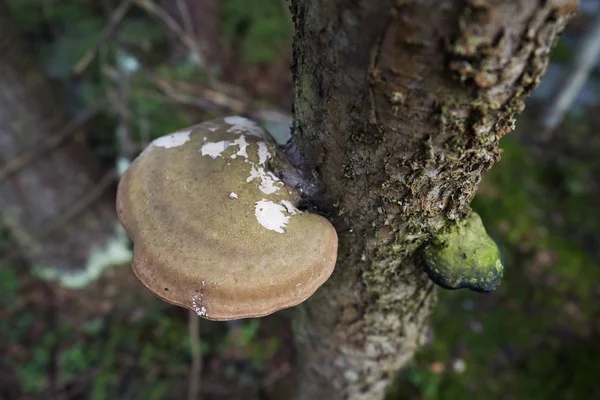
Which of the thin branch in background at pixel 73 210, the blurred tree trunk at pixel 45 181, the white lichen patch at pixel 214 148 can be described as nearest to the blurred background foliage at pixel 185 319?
the blurred tree trunk at pixel 45 181

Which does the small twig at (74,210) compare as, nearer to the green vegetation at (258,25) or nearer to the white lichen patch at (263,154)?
the white lichen patch at (263,154)

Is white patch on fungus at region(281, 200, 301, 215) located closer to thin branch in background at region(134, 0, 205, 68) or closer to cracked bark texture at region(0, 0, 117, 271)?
thin branch in background at region(134, 0, 205, 68)

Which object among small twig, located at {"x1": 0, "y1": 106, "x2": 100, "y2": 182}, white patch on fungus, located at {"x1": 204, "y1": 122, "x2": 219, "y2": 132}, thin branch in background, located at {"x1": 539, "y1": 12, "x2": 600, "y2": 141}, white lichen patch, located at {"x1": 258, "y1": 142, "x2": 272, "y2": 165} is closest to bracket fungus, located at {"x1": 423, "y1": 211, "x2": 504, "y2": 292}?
white lichen patch, located at {"x1": 258, "y1": 142, "x2": 272, "y2": 165}

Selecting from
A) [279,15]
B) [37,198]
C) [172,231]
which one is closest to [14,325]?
[37,198]

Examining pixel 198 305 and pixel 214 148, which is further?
pixel 214 148

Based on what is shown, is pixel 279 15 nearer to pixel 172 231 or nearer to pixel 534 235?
pixel 534 235

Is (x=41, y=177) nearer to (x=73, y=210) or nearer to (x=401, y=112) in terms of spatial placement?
(x=73, y=210)

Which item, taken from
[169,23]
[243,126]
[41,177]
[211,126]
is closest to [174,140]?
[211,126]
